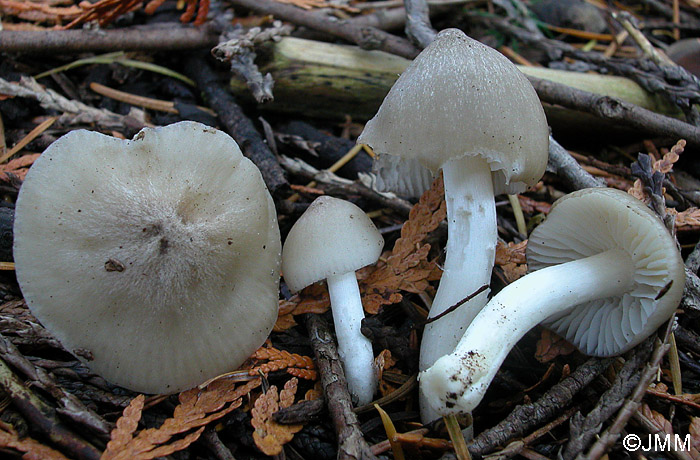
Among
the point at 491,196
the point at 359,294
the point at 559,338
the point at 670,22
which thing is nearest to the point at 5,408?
the point at 359,294

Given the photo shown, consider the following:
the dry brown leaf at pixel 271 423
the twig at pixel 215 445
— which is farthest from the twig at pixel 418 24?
the twig at pixel 215 445

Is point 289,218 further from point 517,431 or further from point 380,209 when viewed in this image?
point 517,431

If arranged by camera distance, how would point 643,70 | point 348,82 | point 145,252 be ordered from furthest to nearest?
point 643,70, point 348,82, point 145,252

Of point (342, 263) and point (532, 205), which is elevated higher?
point (342, 263)

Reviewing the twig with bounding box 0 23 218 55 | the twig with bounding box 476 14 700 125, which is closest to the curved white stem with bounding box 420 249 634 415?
the twig with bounding box 476 14 700 125

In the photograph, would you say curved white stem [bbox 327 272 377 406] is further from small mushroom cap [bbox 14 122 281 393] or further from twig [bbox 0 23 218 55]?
twig [bbox 0 23 218 55]

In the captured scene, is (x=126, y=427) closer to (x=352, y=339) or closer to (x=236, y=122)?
(x=352, y=339)

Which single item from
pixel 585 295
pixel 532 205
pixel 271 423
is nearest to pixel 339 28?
pixel 532 205

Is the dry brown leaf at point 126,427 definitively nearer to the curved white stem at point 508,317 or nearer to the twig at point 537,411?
the curved white stem at point 508,317
